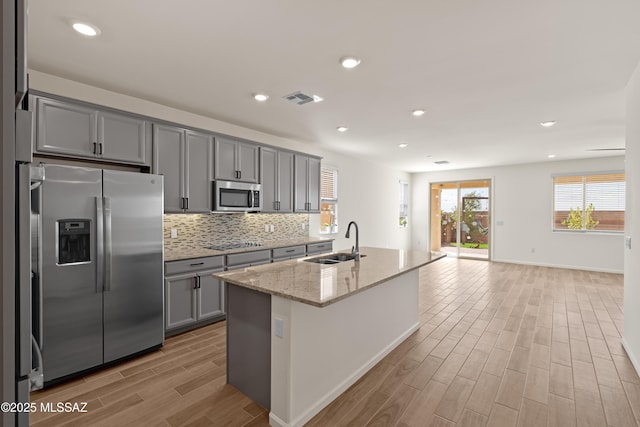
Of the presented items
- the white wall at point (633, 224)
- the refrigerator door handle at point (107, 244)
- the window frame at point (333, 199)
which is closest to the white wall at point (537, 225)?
the window frame at point (333, 199)

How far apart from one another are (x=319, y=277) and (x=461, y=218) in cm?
793

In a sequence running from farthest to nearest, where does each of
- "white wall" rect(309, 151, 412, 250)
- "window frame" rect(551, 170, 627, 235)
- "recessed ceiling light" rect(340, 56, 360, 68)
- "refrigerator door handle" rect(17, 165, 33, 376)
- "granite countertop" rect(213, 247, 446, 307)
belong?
"window frame" rect(551, 170, 627, 235)
"white wall" rect(309, 151, 412, 250)
"recessed ceiling light" rect(340, 56, 360, 68)
"granite countertop" rect(213, 247, 446, 307)
"refrigerator door handle" rect(17, 165, 33, 376)

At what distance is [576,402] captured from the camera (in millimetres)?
2271

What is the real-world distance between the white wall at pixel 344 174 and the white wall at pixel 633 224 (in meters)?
4.26

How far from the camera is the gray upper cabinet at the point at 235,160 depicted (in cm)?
406

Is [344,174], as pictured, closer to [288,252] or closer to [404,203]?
[288,252]

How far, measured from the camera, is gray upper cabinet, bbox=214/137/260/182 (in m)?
4.06

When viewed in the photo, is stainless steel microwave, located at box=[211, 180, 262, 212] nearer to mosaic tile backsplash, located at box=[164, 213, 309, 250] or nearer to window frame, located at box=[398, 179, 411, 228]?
mosaic tile backsplash, located at box=[164, 213, 309, 250]

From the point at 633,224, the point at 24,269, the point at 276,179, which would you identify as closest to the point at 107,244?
the point at 24,269

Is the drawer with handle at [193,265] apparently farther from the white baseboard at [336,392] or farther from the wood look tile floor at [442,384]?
the white baseboard at [336,392]

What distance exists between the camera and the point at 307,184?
5406 millimetres

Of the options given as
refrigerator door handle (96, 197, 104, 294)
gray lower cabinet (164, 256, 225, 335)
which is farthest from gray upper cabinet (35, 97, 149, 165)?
gray lower cabinet (164, 256, 225, 335)

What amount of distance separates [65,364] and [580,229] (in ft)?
31.0

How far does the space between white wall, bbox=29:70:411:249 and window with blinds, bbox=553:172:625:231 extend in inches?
150
